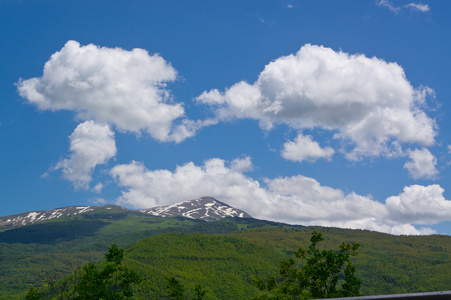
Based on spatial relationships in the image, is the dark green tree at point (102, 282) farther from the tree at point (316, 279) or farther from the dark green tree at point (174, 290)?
the tree at point (316, 279)

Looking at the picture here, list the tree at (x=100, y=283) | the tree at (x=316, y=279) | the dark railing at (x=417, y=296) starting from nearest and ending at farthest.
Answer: the dark railing at (x=417, y=296) → the tree at (x=100, y=283) → the tree at (x=316, y=279)

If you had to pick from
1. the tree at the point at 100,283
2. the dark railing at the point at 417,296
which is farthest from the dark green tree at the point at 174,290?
the dark railing at the point at 417,296

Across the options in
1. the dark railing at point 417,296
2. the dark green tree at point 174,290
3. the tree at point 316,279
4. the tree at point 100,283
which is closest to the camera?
the dark railing at point 417,296

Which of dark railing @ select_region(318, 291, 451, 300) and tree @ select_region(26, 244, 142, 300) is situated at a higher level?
dark railing @ select_region(318, 291, 451, 300)

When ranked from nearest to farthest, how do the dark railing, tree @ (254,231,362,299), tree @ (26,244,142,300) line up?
1. the dark railing
2. tree @ (26,244,142,300)
3. tree @ (254,231,362,299)

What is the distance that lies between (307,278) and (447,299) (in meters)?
32.0

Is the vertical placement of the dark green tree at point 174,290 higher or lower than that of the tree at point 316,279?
lower

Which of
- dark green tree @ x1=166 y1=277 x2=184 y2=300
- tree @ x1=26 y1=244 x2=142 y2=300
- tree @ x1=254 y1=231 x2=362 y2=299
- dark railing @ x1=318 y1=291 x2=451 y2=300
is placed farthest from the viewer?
dark green tree @ x1=166 y1=277 x2=184 y2=300

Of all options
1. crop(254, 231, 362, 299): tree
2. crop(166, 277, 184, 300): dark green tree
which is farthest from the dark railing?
crop(166, 277, 184, 300): dark green tree

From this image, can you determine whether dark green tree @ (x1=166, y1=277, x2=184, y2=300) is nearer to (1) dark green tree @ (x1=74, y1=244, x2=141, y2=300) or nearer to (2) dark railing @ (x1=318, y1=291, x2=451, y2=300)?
(1) dark green tree @ (x1=74, y1=244, x2=141, y2=300)

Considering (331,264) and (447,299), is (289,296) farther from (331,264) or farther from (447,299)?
(447,299)

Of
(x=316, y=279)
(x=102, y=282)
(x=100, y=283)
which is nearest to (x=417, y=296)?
(x=316, y=279)

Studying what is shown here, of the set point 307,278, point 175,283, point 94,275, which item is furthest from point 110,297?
point 307,278

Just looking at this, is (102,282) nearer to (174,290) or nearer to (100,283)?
(100,283)
